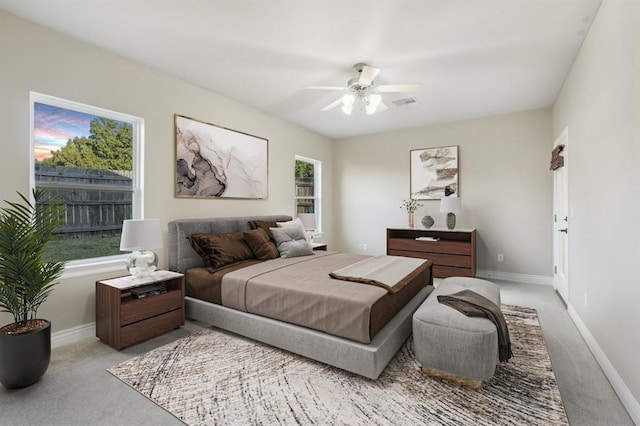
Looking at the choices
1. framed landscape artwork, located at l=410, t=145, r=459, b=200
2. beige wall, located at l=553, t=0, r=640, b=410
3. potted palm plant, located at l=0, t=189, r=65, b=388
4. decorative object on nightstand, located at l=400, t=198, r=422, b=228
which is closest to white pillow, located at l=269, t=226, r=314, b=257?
potted palm plant, located at l=0, t=189, r=65, b=388

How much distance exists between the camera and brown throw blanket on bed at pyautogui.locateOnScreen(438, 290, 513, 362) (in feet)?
6.64

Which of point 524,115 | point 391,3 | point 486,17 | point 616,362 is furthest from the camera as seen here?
point 524,115

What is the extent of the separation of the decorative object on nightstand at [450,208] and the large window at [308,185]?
2.38 meters

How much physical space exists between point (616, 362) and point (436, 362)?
47.1 inches

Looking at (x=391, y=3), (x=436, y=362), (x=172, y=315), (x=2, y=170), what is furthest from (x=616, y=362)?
(x=2, y=170)

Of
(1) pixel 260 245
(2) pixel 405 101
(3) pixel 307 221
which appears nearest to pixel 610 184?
(2) pixel 405 101

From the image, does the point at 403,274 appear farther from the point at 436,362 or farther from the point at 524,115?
the point at 524,115

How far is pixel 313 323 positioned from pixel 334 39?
95.0 inches

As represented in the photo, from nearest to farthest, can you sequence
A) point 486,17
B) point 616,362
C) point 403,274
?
point 616,362, point 486,17, point 403,274

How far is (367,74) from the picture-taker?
3.01 metres

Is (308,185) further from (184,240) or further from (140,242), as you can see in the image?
(140,242)

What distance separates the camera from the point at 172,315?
9.32 feet

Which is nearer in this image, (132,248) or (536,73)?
(132,248)

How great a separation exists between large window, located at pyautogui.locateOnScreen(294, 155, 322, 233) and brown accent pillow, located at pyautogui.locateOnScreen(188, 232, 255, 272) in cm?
226
